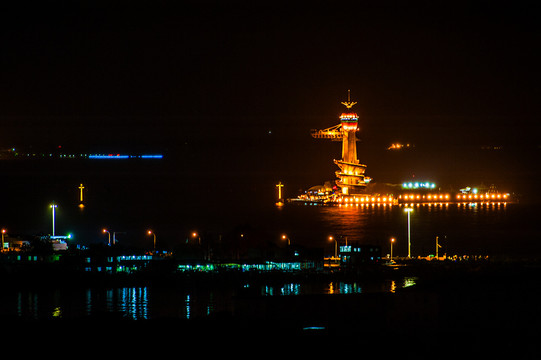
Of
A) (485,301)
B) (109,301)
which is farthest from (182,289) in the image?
(485,301)

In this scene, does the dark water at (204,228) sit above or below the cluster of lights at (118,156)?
below

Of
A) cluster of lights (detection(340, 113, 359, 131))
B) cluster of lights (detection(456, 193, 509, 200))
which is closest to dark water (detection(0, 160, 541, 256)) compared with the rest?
cluster of lights (detection(456, 193, 509, 200))

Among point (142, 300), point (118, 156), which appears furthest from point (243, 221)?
point (118, 156)

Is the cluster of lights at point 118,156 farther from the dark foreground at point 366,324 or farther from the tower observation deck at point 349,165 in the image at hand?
the dark foreground at point 366,324

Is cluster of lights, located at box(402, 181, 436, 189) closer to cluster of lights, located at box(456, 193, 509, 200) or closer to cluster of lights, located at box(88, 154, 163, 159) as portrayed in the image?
Result: cluster of lights, located at box(456, 193, 509, 200)

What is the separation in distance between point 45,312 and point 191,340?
343 centimetres

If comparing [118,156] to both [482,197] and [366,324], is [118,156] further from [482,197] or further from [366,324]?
[366,324]

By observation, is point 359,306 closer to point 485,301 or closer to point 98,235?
point 485,301

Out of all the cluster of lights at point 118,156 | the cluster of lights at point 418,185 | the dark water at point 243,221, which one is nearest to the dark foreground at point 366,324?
the dark water at point 243,221

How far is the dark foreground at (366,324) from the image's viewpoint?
18.0ft

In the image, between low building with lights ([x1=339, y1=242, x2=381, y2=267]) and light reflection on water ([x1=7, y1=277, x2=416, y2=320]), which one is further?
low building with lights ([x1=339, y1=242, x2=381, y2=267])

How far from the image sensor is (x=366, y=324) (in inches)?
253

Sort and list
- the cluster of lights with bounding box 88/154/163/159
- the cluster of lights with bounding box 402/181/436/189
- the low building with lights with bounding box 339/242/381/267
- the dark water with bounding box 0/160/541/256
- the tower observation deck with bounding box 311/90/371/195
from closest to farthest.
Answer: the low building with lights with bounding box 339/242/381/267
the dark water with bounding box 0/160/541/256
the tower observation deck with bounding box 311/90/371/195
the cluster of lights with bounding box 402/181/436/189
the cluster of lights with bounding box 88/154/163/159

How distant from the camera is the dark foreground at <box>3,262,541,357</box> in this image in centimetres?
548
